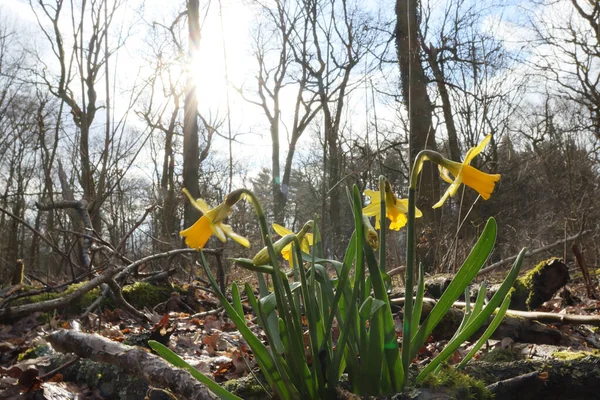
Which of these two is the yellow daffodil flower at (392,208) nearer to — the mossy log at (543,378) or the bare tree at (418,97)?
the mossy log at (543,378)

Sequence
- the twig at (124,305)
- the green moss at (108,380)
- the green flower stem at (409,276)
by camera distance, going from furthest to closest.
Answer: the twig at (124,305), the green moss at (108,380), the green flower stem at (409,276)

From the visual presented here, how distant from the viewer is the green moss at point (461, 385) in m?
1.19

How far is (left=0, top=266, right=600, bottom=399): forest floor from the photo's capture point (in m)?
1.36

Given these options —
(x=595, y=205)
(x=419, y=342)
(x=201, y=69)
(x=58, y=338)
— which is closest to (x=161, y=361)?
(x=58, y=338)

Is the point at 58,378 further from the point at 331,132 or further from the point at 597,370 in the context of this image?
the point at 331,132

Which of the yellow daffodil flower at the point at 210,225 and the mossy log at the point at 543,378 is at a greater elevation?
the yellow daffodil flower at the point at 210,225

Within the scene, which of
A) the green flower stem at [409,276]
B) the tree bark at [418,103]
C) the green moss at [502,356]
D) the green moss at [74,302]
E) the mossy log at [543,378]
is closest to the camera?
the green flower stem at [409,276]

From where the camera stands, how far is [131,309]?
305 centimetres

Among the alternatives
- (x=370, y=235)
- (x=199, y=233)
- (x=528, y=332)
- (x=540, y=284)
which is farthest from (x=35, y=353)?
(x=540, y=284)

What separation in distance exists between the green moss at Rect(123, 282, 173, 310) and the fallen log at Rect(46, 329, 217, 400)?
1.89 m

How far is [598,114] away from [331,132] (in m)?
9.63

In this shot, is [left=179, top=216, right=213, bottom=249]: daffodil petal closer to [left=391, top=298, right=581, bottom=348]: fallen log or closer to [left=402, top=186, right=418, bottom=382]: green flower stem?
[left=402, top=186, right=418, bottom=382]: green flower stem

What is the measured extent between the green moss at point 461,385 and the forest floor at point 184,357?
0.05 m

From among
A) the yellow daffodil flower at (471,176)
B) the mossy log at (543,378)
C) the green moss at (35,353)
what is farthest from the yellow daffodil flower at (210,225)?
the green moss at (35,353)
